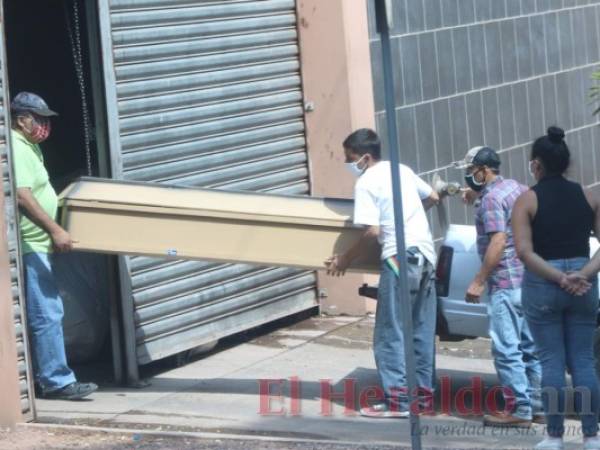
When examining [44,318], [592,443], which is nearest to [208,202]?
[44,318]

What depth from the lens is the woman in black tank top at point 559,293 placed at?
6512 millimetres

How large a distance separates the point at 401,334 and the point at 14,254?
2315 mm

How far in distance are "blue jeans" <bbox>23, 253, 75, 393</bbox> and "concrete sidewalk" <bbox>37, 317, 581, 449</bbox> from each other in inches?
9.4

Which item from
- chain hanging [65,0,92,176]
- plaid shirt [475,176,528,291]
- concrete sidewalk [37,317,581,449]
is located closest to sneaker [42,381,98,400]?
concrete sidewalk [37,317,581,449]

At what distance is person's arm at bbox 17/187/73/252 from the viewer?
7.73 m

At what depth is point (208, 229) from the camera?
788cm

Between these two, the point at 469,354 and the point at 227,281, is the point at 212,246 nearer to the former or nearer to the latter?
the point at 227,281

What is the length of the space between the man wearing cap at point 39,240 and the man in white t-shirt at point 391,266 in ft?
5.64

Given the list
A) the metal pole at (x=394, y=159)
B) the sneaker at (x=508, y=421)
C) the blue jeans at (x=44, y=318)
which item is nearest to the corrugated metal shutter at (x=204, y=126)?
the blue jeans at (x=44, y=318)

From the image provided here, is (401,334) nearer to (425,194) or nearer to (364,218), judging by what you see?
(364,218)

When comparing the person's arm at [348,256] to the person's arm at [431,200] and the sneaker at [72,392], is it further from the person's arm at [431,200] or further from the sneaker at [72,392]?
the sneaker at [72,392]

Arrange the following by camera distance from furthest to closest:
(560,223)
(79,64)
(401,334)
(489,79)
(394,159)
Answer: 1. (489,79)
2. (79,64)
3. (401,334)
4. (560,223)
5. (394,159)

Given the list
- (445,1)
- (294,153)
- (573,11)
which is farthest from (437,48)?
(573,11)

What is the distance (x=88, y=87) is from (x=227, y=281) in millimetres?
1740
